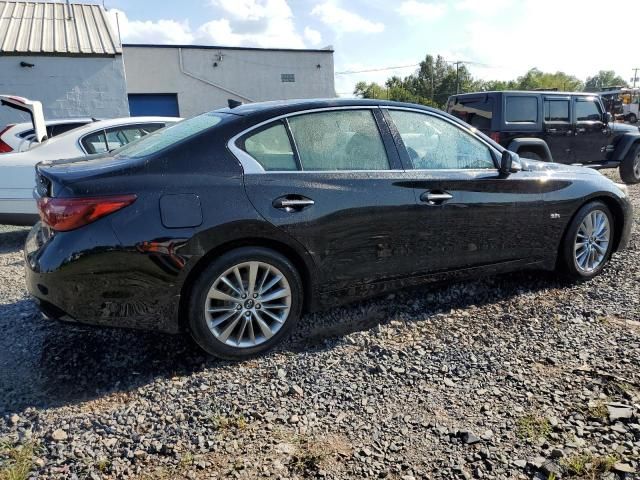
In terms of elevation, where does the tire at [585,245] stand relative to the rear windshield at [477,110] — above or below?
below

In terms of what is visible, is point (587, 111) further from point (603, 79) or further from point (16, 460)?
point (603, 79)

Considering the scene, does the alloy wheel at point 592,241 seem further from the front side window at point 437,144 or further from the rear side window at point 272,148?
the rear side window at point 272,148

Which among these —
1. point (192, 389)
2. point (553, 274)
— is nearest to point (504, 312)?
→ point (553, 274)

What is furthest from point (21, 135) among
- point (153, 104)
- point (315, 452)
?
point (153, 104)

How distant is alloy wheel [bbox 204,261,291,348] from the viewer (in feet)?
10.5

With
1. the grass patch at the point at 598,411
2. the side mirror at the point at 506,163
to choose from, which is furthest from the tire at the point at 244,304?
the side mirror at the point at 506,163

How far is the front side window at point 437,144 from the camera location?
3.86m

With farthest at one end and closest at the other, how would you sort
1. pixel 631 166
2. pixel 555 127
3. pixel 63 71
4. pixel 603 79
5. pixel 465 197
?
pixel 603 79 → pixel 63 71 → pixel 631 166 → pixel 555 127 → pixel 465 197

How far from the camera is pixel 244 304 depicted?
3.25 m

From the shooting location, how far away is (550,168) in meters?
4.54

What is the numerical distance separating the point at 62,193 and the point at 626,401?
128 inches

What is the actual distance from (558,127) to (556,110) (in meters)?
0.32

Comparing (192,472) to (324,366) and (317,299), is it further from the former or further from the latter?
(317,299)

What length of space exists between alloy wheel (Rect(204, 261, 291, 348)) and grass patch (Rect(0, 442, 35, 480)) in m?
1.11
